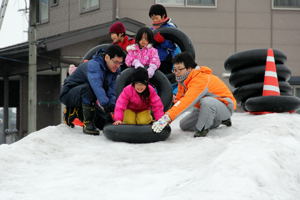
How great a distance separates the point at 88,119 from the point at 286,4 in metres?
9.90

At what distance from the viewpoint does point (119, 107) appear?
16.0 feet

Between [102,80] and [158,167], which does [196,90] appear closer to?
[102,80]

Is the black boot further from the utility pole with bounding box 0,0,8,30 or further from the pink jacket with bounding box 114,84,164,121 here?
the utility pole with bounding box 0,0,8,30

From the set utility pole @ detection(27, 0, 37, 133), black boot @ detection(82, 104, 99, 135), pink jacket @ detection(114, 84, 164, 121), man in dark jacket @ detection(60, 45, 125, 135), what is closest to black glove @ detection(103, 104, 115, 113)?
man in dark jacket @ detection(60, 45, 125, 135)

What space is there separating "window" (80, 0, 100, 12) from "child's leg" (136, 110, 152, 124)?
27.4 feet

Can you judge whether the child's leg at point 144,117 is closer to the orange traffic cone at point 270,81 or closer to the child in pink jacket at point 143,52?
the child in pink jacket at point 143,52

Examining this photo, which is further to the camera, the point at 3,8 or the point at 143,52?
the point at 3,8

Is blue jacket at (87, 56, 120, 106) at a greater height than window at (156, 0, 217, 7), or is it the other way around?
window at (156, 0, 217, 7)

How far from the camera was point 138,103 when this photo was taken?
197 inches

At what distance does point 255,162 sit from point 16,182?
1.89 metres

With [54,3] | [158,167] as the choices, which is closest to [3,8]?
[54,3]

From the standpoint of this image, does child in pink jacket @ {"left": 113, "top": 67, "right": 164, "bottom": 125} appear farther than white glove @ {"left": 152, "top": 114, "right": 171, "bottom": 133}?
Yes

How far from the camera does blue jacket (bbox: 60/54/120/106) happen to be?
5086 millimetres

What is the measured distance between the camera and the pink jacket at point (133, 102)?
4.88 m
